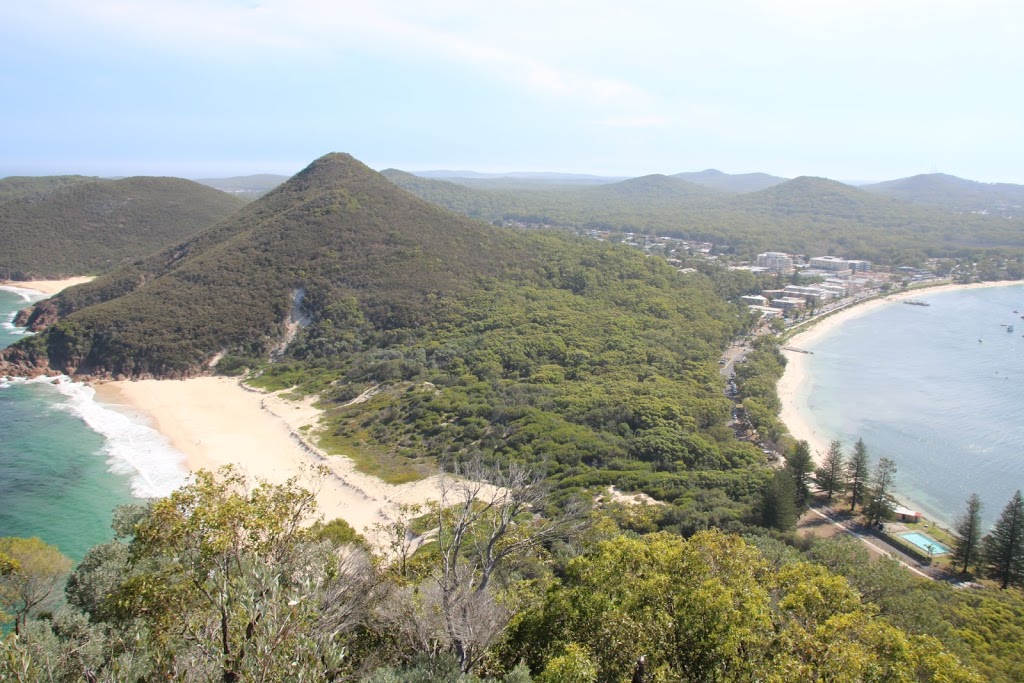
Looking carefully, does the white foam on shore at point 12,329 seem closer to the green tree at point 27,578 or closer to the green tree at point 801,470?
the green tree at point 27,578

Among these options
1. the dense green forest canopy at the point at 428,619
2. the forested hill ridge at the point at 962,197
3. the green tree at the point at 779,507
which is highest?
the forested hill ridge at the point at 962,197

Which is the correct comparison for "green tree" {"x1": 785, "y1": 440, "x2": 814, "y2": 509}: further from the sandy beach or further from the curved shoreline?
the sandy beach

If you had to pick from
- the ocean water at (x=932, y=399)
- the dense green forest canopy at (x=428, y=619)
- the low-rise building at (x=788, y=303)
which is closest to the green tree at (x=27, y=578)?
the dense green forest canopy at (x=428, y=619)

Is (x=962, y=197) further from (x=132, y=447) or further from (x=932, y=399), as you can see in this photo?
(x=132, y=447)

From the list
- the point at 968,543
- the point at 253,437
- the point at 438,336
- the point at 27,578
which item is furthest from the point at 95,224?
the point at 968,543

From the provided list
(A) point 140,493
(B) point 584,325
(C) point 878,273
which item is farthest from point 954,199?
(A) point 140,493

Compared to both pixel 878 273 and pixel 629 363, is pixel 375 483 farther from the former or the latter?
pixel 878 273
